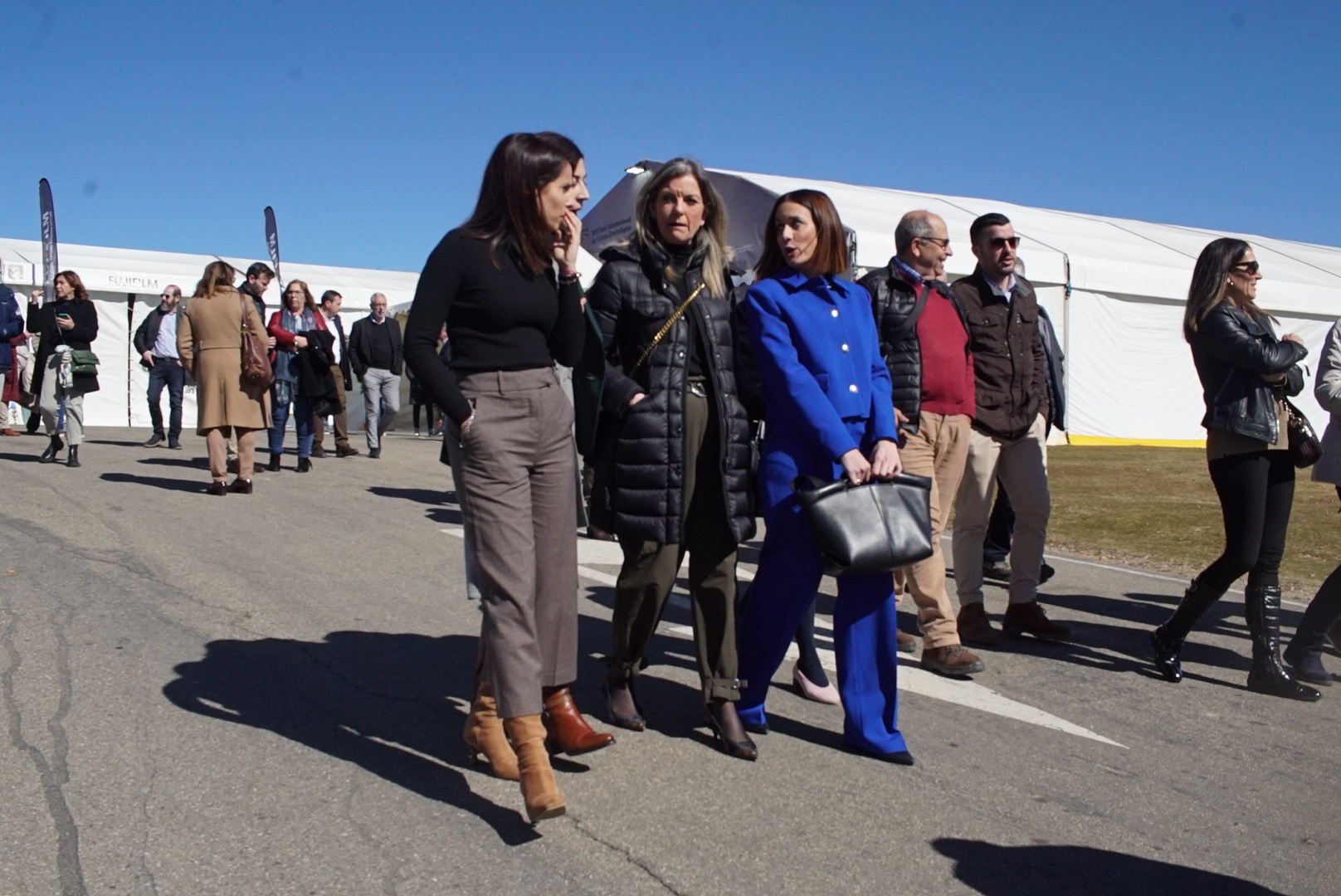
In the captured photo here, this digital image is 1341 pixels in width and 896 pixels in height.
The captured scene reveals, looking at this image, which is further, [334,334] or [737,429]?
[334,334]

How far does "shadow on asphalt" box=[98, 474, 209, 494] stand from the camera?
1089cm

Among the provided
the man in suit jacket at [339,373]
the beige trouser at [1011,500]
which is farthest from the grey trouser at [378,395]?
the beige trouser at [1011,500]

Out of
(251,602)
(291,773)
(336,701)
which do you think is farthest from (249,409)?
(291,773)

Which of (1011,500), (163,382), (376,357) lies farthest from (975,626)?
(163,382)

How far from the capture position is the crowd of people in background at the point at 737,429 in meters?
3.69

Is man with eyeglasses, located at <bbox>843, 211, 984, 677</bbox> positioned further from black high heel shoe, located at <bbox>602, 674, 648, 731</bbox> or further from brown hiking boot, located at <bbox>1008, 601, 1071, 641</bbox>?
black high heel shoe, located at <bbox>602, 674, 648, 731</bbox>

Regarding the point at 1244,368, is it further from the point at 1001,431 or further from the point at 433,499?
the point at 433,499

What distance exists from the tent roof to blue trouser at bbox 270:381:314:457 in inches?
155

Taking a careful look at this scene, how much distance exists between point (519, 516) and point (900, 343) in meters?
2.55

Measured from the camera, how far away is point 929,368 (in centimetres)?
575

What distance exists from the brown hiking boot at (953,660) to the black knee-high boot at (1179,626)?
2.82 ft

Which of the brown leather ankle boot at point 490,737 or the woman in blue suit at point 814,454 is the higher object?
the woman in blue suit at point 814,454

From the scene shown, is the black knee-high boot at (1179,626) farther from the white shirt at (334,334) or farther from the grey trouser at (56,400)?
the white shirt at (334,334)

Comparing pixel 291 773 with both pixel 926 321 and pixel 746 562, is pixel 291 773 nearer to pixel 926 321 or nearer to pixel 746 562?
pixel 926 321
